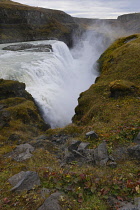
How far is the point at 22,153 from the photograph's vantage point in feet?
31.1

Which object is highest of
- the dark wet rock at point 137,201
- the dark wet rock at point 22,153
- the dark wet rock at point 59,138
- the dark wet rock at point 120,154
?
the dark wet rock at point 137,201

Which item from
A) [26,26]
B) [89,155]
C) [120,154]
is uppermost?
[26,26]

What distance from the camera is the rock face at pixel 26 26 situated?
68938 millimetres

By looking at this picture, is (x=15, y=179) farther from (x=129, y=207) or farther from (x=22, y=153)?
(x=129, y=207)

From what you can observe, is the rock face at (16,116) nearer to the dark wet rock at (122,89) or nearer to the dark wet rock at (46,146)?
the dark wet rock at (46,146)

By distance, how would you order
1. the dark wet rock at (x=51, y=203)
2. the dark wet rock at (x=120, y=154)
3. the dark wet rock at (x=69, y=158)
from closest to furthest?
the dark wet rock at (x=51, y=203) → the dark wet rock at (x=120, y=154) → the dark wet rock at (x=69, y=158)

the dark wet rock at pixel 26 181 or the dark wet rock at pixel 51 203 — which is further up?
the dark wet rock at pixel 51 203

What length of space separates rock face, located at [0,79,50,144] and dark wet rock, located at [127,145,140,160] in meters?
7.12

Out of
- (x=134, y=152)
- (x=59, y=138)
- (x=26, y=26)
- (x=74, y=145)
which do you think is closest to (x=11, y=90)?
(x=59, y=138)

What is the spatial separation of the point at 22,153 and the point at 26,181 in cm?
334

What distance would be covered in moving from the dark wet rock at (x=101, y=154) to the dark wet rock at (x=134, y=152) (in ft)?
3.32

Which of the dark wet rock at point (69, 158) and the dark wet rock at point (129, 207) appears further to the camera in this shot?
the dark wet rock at point (69, 158)

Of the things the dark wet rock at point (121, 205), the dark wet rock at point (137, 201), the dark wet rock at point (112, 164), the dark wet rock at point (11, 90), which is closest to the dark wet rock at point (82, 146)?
the dark wet rock at point (112, 164)

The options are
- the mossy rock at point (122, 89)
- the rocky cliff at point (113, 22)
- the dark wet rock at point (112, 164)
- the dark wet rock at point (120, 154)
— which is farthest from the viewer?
the rocky cliff at point (113, 22)
